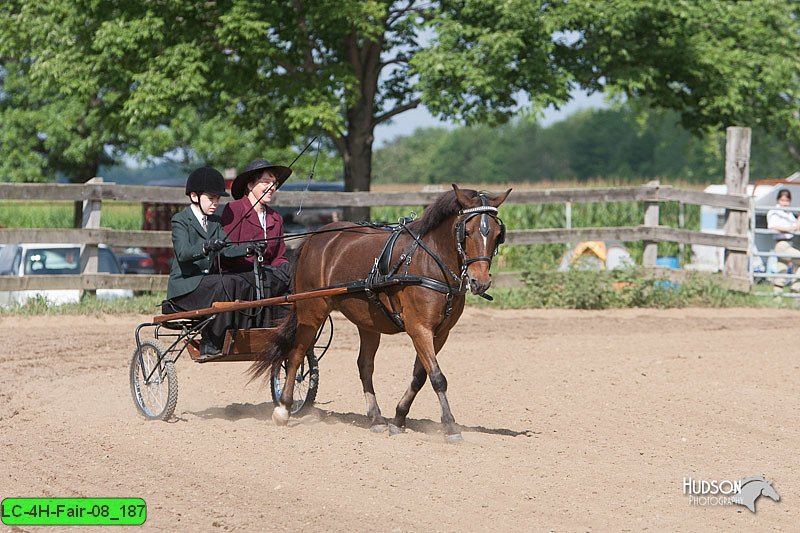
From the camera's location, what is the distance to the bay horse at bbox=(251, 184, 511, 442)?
735 cm

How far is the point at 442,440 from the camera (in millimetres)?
7672

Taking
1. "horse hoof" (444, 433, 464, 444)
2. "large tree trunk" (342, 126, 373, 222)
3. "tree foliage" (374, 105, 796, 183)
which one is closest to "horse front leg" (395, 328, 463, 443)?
"horse hoof" (444, 433, 464, 444)

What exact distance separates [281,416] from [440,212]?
210 centimetres

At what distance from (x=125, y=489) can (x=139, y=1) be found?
12.7 metres

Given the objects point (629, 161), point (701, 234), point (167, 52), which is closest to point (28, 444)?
point (167, 52)

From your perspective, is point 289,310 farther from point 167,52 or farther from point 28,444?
point 167,52

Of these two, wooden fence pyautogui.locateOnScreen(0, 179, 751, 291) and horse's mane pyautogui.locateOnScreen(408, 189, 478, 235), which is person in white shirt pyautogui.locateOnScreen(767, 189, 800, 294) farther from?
horse's mane pyautogui.locateOnScreen(408, 189, 478, 235)

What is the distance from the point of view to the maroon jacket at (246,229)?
28.6ft

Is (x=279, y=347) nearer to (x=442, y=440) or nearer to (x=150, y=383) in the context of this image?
(x=150, y=383)

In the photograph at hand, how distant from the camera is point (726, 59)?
18219mm

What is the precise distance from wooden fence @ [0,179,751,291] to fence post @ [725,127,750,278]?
5 centimetres

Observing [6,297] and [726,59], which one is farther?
[726,59]

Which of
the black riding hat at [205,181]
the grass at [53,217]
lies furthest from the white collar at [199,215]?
the grass at [53,217]

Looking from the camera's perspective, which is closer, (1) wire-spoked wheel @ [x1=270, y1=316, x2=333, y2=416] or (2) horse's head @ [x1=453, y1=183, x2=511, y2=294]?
(2) horse's head @ [x1=453, y1=183, x2=511, y2=294]
